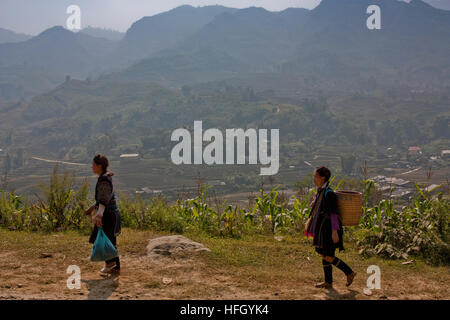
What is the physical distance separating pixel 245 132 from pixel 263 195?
370 feet

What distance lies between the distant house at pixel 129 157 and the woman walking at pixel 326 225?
308ft

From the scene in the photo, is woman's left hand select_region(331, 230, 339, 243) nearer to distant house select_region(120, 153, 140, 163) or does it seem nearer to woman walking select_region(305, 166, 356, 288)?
woman walking select_region(305, 166, 356, 288)

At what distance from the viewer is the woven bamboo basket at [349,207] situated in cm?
427

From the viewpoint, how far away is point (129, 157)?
328ft

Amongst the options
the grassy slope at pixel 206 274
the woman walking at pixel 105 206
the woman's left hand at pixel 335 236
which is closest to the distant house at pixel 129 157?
the grassy slope at pixel 206 274

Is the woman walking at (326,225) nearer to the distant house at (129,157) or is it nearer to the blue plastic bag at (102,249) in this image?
the blue plastic bag at (102,249)

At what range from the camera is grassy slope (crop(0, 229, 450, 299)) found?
13.6 ft

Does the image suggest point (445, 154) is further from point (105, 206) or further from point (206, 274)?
point (105, 206)

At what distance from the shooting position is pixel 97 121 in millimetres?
148125

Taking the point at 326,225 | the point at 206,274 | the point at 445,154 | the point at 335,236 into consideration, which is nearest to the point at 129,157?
the point at 445,154

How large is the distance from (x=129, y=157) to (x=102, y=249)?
322ft

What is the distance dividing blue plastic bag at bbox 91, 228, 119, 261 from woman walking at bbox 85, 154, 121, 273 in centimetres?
13

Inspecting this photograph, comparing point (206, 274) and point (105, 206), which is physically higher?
point (105, 206)
